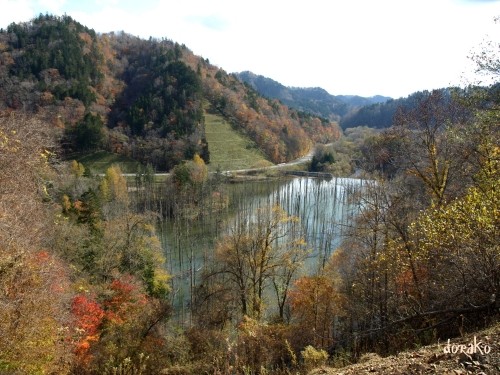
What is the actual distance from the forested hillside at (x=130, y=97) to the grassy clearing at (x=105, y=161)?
→ 66.4 inches

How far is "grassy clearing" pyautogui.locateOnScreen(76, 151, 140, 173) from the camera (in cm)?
7444

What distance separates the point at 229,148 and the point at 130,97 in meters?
39.2

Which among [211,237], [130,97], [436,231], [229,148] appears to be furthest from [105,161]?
[436,231]

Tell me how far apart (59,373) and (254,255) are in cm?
1131

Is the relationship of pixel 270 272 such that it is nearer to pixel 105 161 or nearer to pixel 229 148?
pixel 105 161

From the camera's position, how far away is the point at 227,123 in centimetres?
10931

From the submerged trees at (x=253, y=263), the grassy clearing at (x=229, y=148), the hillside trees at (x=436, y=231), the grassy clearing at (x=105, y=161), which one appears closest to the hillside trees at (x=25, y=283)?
the submerged trees at (x=253, y=263)

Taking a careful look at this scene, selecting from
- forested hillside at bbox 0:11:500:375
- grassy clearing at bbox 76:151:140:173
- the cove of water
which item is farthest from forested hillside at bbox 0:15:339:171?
the cove of water

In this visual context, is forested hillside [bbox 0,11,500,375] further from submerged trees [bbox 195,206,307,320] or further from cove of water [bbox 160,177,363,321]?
cove of water [bbox 160,177,363,321]

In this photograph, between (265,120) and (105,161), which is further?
(265,120)

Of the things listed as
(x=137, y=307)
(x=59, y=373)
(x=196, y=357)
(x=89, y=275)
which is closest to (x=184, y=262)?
(x=89, y=275)

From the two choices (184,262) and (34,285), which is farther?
(184,262)

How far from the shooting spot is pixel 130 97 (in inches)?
4343

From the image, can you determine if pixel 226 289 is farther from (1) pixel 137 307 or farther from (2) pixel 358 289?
(2) pixel 358 289
